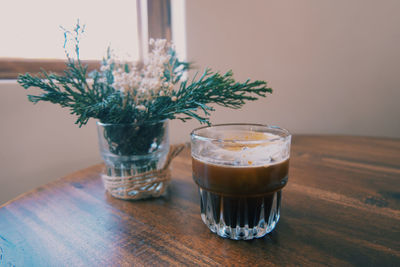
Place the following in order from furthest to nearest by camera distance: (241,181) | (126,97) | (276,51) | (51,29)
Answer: (276,51) < (51,29) < (126,97) < (241,181)

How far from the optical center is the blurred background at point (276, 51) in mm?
1057

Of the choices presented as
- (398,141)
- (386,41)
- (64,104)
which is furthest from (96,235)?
(386,41)

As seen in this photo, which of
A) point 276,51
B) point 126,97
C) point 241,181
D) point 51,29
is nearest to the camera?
point 241,181

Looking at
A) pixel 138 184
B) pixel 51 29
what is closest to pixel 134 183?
pixel 138 184

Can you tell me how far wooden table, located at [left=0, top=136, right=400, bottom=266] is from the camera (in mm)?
437

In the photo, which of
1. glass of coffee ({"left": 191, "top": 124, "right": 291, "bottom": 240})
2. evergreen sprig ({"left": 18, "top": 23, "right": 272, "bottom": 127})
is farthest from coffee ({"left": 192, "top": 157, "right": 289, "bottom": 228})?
evergreen sprig ({"left": 18, "top": 23, "right": 272, "bottom": 127})

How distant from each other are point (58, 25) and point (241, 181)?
3.29ft

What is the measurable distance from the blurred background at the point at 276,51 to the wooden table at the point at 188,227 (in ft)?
1.60

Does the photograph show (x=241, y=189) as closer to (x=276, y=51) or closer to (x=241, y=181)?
(x=241, y=181)

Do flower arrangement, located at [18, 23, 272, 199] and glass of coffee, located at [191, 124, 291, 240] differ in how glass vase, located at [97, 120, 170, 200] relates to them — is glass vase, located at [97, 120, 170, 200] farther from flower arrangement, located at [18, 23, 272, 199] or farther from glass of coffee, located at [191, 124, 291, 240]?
glass of coffee, located at [191, 124, 291, 240]

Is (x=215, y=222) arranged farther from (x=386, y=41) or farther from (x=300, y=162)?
→ (x=386, y=41)

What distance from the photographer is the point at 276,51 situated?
1.60 meters

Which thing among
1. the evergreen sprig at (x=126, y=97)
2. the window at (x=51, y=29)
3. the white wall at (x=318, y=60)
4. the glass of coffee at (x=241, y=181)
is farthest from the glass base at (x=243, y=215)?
the white wall at (x=318, y=60)

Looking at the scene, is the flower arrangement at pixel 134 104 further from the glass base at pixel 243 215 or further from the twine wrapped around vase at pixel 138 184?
the glass base at pixel 243 215
